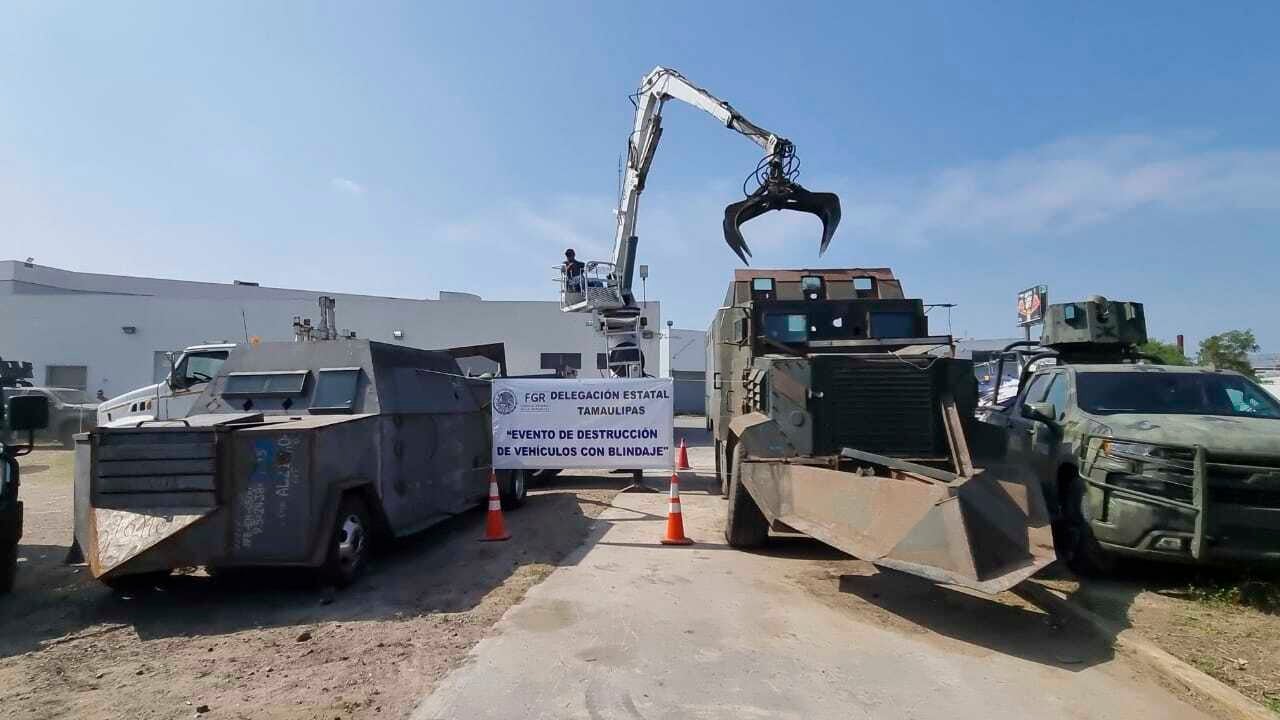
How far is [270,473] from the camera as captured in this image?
18.6ft

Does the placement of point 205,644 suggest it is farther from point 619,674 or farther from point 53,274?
point 53,274

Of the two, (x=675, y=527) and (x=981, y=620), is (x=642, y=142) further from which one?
(x=981, y=620)

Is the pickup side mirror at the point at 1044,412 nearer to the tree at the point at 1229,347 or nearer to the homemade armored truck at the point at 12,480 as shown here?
the homemade armored truck at the point at 12,480

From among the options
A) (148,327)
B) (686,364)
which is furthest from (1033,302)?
(148,327)

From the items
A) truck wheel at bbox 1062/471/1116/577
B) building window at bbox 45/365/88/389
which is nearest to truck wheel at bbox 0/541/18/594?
truck wheel at bbox 1062/471/1116/577

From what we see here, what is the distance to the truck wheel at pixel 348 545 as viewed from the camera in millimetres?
5953

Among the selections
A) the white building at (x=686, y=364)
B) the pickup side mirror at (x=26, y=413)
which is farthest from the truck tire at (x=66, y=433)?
the white building at (x=686, y=364)

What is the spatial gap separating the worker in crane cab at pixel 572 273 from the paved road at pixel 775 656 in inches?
466

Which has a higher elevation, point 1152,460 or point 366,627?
point 1152,460

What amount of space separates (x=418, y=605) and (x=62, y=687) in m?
2.17

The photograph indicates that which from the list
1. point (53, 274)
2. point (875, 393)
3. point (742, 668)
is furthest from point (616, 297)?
point (53, 274)

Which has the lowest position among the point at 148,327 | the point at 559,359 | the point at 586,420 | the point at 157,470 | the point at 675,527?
the point at 675,527

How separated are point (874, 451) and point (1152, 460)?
2.06m

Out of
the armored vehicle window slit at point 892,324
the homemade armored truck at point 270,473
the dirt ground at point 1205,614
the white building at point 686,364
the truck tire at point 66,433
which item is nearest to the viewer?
the dirt ground at point 1205,614
